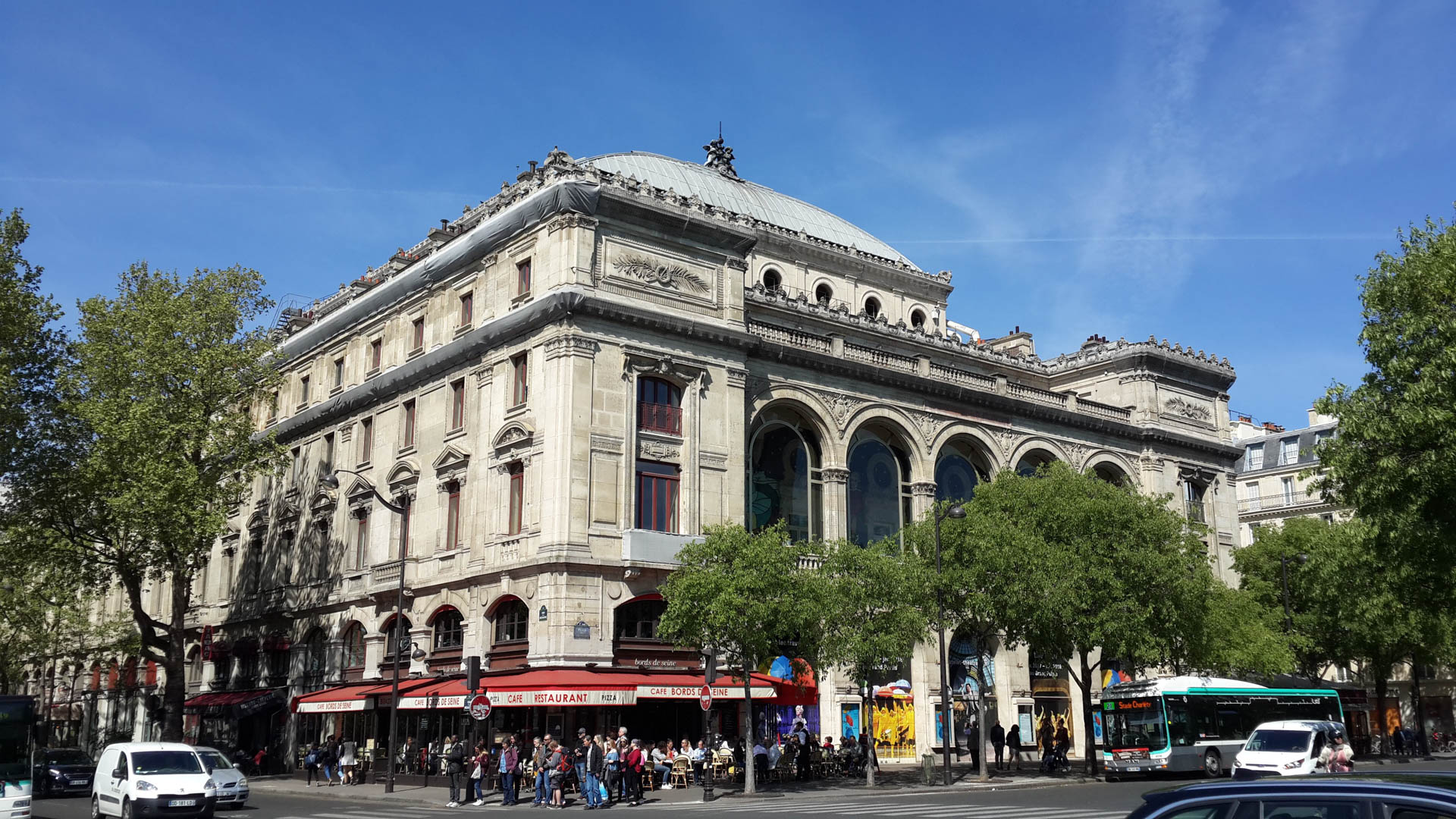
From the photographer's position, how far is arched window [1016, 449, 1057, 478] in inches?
1991

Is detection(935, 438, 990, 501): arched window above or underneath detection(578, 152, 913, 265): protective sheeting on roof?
underneath

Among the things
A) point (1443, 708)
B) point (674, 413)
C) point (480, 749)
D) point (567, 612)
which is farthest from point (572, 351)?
point (1443, 708)

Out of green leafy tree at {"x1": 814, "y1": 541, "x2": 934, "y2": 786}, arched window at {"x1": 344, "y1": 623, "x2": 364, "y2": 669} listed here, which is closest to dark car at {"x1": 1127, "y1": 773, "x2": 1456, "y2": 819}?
green leafy tree at {"x1": 814, "y1": 541, "x2": 934, "y2": 786}

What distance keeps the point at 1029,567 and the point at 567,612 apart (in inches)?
541

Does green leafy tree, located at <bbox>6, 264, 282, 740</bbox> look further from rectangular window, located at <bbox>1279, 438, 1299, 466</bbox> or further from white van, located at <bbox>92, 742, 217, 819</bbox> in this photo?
rectangular window, located at <bbox>1279, 438, 1299, 466</bbox>

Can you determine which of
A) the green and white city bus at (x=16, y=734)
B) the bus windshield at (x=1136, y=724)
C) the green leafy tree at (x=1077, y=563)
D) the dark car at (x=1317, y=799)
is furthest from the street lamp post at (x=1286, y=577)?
the dark car at (x=1317, y=799)

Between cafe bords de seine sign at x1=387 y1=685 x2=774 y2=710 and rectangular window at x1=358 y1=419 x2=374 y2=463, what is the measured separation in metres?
13.7

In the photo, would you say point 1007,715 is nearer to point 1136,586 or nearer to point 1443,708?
point 1136,586

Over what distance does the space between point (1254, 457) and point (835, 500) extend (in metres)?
47.4

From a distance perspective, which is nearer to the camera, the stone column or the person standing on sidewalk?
the person standing on sidewalk

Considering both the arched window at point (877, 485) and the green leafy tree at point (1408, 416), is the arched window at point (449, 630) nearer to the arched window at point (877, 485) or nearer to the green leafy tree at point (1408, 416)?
the arched window at point (877, 485)

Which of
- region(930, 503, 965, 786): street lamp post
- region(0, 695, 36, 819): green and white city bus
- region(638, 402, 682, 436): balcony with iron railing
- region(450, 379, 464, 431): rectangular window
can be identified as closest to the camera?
region(0, 695, 36, 819): green and white city bus

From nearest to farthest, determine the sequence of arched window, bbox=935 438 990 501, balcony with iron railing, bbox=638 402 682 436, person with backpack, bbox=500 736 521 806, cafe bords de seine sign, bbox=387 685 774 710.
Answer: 1. person with backpack, bbox=500 736 521 806
2. cafe bords de seine sign, bbox=387 685 774 710
3. balcony with iron railing, bbox=638 402 682 436
4. arched window, bbox=935 438 990 501

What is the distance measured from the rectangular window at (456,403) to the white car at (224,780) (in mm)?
16223
